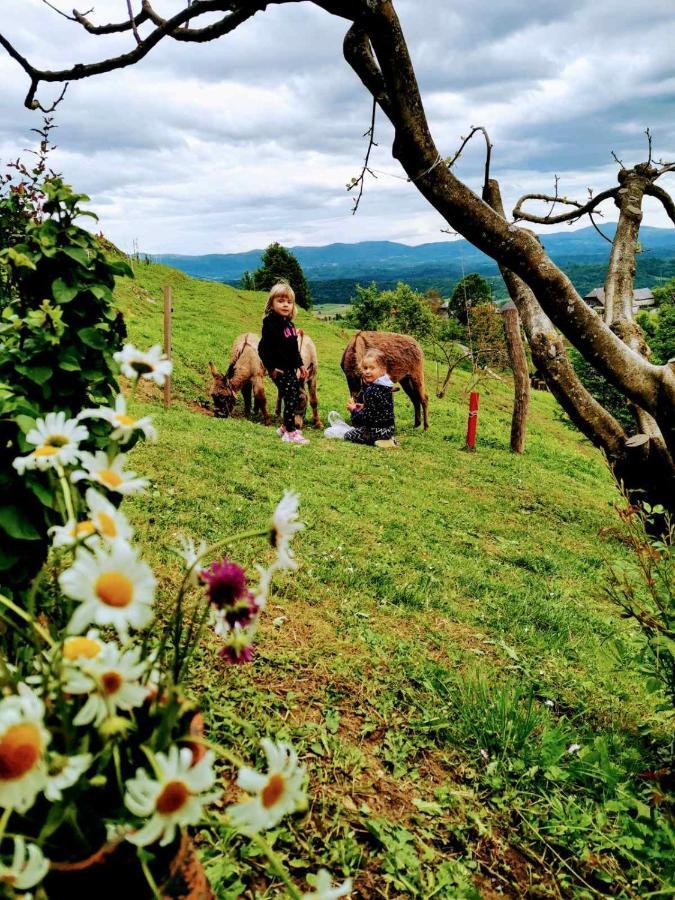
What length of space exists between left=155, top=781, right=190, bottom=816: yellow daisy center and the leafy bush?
4.71ft

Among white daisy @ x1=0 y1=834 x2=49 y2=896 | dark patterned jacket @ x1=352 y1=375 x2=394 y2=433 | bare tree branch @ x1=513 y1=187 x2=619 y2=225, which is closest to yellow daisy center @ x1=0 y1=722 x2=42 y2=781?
white daisy @ x1=0 y1=834 x2=49 y2=896

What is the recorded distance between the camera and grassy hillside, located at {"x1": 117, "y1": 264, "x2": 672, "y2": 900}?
205cm

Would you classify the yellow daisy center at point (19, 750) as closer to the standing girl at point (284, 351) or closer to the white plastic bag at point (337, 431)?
the standing girl at point (284, 351)

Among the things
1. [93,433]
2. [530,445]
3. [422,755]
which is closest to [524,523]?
[422,755]

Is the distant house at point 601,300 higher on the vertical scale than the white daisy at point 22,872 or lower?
higher

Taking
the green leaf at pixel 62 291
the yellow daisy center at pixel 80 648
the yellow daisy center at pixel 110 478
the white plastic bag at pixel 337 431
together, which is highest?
the green leaf at pixel 62 291

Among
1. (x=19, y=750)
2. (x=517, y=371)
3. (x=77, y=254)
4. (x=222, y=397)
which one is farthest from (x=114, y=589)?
(x=517, y=371)

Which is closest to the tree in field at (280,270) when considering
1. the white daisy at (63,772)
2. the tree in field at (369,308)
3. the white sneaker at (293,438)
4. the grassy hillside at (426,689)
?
the tree in field at (369,308)

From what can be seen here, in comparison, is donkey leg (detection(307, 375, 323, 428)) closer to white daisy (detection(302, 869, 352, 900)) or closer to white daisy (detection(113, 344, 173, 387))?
white daisy (detection(113, 344, 173, 387))

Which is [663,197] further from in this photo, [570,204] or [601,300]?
[601,300]

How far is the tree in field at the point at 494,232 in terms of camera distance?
4273 millimetres

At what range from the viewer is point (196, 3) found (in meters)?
4.48

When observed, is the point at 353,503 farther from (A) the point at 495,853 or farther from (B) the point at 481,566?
(A) the point at 495,853

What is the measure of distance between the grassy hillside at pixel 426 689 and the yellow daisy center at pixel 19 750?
1.04ft
